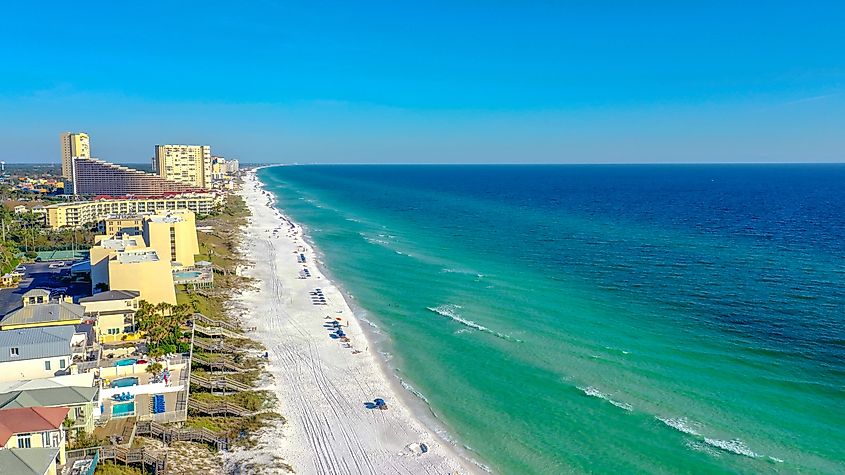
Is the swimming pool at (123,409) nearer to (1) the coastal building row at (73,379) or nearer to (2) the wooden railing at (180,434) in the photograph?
(1) the coastal building row at (73,379)

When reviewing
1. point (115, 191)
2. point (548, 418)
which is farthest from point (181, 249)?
point (115, 191)

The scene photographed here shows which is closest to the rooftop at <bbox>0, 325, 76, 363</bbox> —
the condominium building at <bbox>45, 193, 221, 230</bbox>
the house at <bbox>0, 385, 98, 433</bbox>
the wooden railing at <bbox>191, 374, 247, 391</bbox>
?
the house at <bbox>0, 385, 98, 433</bbox>

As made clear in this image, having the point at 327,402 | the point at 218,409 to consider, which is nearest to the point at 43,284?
the point at 218,409

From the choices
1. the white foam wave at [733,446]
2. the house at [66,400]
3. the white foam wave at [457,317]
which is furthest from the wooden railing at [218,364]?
the white foam wave at [733,446]

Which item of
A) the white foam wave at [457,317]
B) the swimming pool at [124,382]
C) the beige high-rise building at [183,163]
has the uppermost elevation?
the beige high-rise building at [183,163]

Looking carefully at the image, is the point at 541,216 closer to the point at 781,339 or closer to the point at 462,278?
the point at 462,278

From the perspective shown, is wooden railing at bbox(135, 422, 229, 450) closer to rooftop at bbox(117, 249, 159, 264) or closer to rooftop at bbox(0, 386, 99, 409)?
rooftop at bbox(0, 386, 99, 409)

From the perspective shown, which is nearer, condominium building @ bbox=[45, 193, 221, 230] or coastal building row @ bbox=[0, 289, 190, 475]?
coastal building row @ bbox=[0, 289, 190, 475]
